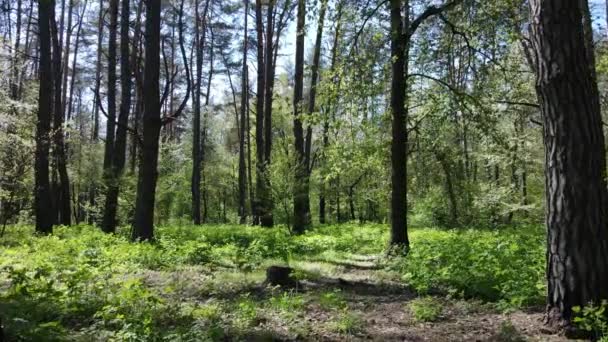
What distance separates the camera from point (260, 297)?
20.8 feet

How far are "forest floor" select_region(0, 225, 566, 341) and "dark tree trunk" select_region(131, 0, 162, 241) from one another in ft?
4.24

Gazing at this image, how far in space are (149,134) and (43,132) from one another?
4924 mm

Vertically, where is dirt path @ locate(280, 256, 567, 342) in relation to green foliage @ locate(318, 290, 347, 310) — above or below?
below

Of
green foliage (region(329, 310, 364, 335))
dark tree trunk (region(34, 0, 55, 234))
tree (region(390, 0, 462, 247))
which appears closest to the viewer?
green foliage (region(329, 310, 364, 335))

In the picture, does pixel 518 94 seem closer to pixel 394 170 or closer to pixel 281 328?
pixel 394 170

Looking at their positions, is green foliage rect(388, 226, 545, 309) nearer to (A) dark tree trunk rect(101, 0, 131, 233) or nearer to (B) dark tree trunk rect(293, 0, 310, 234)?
(B) dark tree trunk rect(293, 0, 310, 234)

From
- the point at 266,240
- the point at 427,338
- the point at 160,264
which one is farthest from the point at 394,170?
the point at 427,338

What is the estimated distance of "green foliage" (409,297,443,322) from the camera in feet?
17.1

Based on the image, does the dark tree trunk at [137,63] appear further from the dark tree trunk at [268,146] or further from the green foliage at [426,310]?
the green foliage at [426,310]

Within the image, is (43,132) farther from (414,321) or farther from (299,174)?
(414,321)

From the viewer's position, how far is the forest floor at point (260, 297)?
181 inches

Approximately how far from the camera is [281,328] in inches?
191

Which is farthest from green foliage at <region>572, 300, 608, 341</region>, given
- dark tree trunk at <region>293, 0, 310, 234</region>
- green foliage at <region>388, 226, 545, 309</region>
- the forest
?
dark tree trunk at <region>293, 0, 310, 234</region>

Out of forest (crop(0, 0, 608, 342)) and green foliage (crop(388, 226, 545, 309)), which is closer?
forest (crop(0, 0, 608, 342))
